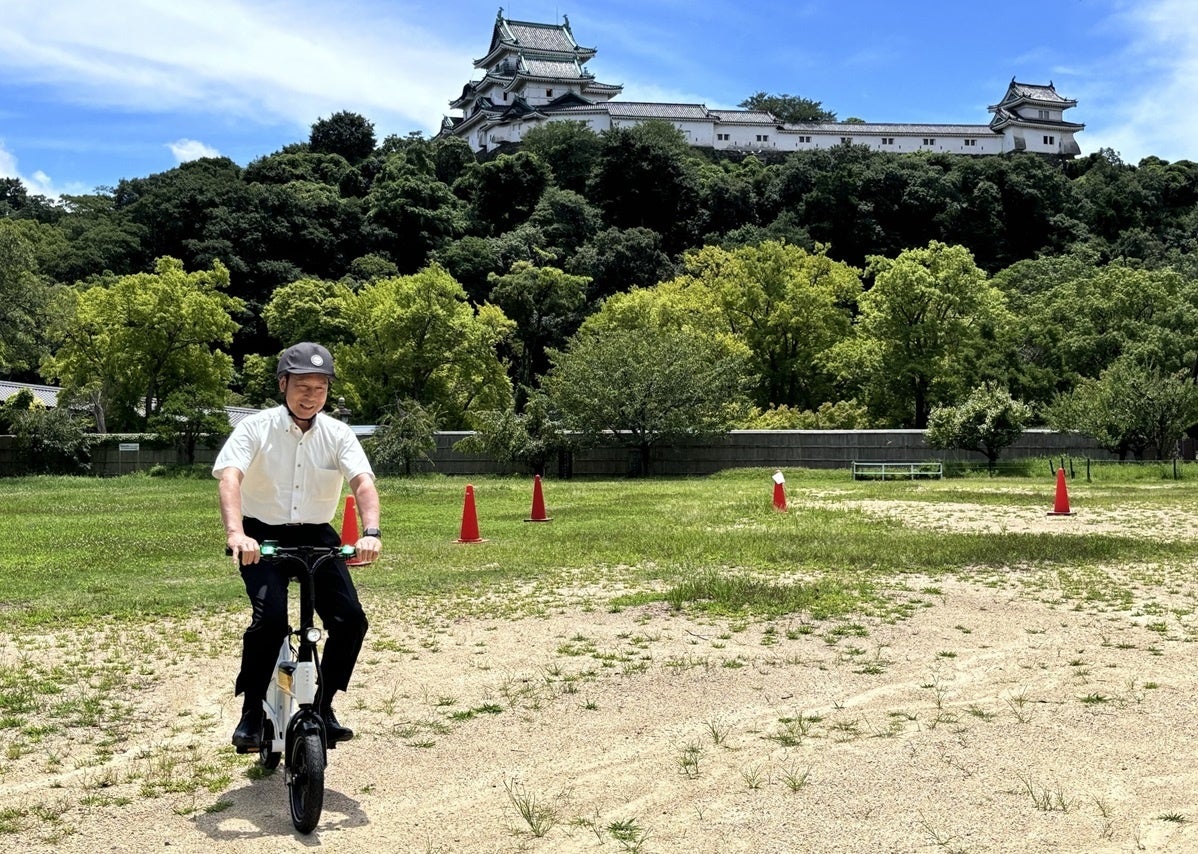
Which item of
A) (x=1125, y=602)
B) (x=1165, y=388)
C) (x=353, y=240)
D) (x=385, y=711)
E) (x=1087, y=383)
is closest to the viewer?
(x=385, y=711)

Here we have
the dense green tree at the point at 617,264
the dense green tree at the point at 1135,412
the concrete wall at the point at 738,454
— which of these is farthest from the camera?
the dense green tree at the point at 617,264

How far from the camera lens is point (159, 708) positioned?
6070 mm

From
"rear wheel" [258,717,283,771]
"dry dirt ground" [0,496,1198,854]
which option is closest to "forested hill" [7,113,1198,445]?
"dry dirt ground" [0,496,1198,854]

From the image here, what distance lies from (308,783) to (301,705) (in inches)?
13.6

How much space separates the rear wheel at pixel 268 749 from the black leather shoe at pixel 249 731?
3 cm

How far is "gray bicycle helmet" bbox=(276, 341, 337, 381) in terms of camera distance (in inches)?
182

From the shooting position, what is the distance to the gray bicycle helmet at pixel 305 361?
182 inches

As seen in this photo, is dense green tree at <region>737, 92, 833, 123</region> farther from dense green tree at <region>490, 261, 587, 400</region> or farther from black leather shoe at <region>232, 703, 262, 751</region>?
black leather shoe at <region>232, 703, 262, 751</region>

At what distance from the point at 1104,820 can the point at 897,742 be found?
3.84 feet

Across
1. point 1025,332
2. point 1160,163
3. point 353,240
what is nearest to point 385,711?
point 1025,332

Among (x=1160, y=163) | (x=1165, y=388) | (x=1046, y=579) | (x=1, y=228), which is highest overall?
(x=1160, y=163)

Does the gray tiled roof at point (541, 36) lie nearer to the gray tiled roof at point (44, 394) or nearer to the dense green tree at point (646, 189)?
the dense green tree at point (646, 189)

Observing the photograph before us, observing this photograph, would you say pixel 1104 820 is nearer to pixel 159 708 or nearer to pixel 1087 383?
pixel 159 708

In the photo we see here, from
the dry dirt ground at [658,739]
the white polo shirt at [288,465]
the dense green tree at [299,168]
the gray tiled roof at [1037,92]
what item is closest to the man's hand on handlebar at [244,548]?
the white polo shirt at [288,465]
